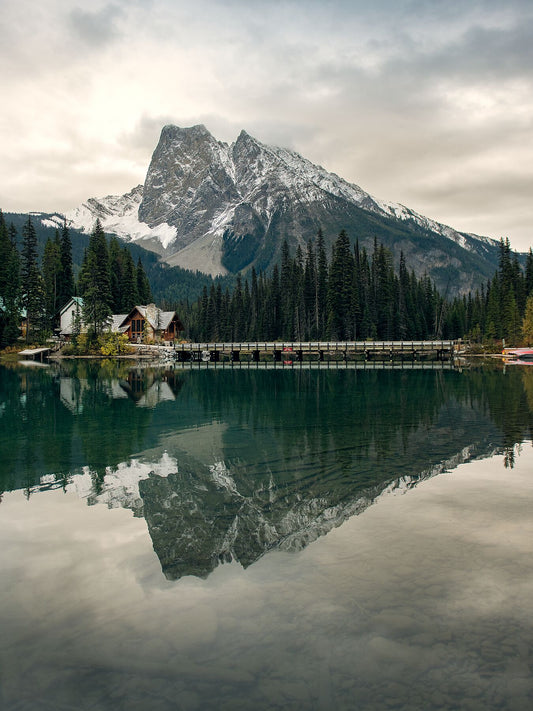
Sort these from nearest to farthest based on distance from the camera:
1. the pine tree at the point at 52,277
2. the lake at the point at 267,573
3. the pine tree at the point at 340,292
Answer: the lake at the point at 267,573, the pine tree at the point at 52,277, the pine tree at the point at 340,292

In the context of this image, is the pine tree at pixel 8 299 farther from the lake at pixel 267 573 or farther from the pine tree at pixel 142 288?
the lake at pixel 267 573

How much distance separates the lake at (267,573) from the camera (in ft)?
21.5

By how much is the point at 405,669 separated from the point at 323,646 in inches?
43.3

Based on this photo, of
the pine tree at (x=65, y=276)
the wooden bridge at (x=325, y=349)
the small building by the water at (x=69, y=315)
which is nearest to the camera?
the wooden bridge at (x=325, y=349)

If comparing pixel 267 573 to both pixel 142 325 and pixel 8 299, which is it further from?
pixel 142 325

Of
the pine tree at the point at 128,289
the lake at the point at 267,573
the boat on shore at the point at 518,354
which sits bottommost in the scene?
the lake at the point at 267,573

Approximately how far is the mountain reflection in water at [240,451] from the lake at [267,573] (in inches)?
3.9

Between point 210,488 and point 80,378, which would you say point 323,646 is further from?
point 80,378

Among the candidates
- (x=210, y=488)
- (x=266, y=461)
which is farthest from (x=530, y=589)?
(x=266, y=461)

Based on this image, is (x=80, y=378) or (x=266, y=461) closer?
(x=266, y=461)

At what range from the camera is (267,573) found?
9.45 m

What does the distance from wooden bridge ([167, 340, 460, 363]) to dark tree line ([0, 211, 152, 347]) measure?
1681 cm

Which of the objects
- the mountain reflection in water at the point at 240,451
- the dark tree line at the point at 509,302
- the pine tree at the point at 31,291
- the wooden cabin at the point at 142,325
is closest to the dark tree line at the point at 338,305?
the dark tree line at the point at 509,302

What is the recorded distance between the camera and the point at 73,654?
715 cm
